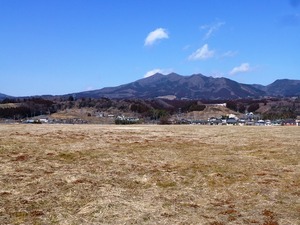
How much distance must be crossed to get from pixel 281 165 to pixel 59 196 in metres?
19.2

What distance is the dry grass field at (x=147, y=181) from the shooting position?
65.3ft

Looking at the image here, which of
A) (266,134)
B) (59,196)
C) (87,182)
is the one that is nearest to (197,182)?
(87,182)

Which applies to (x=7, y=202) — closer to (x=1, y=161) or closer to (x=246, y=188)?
(x=1, y=161)

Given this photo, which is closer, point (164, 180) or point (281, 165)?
point (164, 180)

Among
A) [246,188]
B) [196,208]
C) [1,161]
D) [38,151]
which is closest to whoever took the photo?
[196,208]

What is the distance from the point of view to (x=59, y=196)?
75.2 ft

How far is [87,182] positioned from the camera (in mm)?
26156

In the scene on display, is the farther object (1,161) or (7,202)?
(1,161)

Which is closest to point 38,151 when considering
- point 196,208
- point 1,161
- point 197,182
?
point 1,161

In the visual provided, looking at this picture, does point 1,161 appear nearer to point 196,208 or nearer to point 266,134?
point 196,208

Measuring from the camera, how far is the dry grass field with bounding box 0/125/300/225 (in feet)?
65.3

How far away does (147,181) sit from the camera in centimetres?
2709

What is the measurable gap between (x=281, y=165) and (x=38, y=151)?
2255 centimetres

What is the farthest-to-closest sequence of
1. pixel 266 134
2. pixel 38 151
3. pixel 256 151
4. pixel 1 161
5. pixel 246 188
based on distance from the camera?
pixel 266 134 → pixel 256 151 → pixel 38 151 → pixel 1 161 → pixel 246 188
